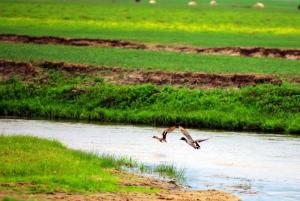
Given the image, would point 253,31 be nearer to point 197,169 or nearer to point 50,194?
point 197,169

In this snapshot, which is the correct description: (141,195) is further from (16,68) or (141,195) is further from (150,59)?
(150,59)

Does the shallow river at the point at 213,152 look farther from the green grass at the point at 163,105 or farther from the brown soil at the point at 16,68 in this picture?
the brown soil at the point at 16,68

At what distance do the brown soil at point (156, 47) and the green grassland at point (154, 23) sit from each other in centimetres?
190

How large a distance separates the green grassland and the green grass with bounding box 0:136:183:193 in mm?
25786

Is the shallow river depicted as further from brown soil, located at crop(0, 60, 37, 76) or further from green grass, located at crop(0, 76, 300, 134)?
brown soil, located at crop(0, 60, 37, 76)

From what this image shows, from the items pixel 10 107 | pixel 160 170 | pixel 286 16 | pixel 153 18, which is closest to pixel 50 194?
pixel 160 170

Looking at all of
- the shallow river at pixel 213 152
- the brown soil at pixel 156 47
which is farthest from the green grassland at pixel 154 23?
the shallow river at pixel 213 152

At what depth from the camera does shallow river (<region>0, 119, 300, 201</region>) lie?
1903 cm

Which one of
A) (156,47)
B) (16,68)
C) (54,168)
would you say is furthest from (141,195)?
(156,47)

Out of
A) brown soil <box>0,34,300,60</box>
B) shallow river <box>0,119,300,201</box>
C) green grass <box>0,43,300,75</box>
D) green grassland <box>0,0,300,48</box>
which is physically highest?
green grassland <box>0,0,300,48</box>

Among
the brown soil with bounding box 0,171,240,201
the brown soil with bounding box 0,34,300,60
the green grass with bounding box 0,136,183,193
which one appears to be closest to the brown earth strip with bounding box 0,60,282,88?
the brown soil with bounding box 0,34,300,60

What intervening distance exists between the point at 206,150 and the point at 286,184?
514 centimetres

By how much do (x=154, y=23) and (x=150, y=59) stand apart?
71.1 ft

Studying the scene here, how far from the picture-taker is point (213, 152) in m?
23.8
